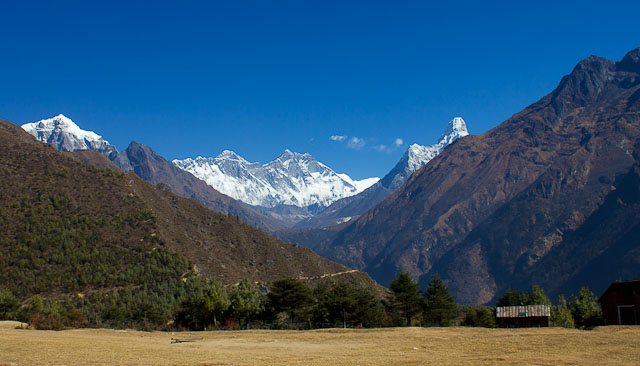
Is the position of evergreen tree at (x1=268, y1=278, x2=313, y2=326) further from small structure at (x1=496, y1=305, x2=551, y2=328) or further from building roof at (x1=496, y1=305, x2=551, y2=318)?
building roof at (x1=496, y1=305, x2=551, y2=318)

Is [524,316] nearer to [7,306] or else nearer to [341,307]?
[341,307]

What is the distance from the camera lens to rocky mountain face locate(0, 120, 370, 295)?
331ft

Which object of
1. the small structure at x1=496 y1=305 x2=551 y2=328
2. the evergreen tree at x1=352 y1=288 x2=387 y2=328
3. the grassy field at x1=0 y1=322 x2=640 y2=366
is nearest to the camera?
the grassy field at x1=0 y1=322 x2=640 y2=366

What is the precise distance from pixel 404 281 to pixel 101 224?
240ft

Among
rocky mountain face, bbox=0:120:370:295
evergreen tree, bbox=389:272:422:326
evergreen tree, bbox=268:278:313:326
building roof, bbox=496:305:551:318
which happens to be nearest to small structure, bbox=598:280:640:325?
building roof, bbox=496:305:551:318

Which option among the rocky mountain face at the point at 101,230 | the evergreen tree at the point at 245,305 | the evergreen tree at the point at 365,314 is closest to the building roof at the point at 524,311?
the evergreen tree at the point at 365,314

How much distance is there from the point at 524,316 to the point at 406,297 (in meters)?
34.8

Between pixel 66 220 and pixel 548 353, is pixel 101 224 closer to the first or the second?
pixel 66 220

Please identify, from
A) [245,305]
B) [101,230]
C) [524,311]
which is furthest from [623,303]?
[101,230]

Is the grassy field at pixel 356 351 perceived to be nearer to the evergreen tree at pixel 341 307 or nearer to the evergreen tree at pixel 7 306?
the evergreen tree at pixel 7 306

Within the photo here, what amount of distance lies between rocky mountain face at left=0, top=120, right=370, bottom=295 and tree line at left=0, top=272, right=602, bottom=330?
8.85 m

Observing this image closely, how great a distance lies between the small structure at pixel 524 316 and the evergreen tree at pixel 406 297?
3163 cm

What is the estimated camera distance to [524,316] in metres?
57.8

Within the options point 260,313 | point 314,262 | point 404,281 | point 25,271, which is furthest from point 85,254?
point 314,262
